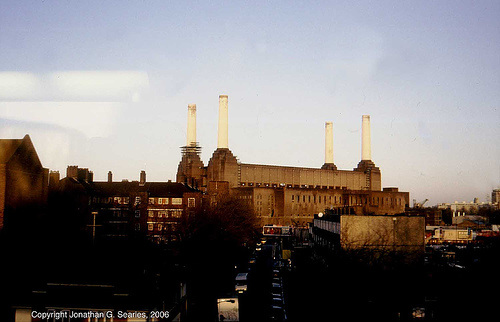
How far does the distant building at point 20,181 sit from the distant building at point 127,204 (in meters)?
18.1

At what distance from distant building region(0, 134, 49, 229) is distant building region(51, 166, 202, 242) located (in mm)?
18051

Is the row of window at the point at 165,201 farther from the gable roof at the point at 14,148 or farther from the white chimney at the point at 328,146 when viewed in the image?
the white chimney at the point at 328,146

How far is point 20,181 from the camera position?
152 ft

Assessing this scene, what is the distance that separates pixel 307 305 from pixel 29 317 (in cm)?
1745

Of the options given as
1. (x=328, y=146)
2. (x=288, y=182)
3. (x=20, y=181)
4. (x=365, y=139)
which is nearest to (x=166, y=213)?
(x=20, y=181)

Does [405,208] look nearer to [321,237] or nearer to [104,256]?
[321,237]

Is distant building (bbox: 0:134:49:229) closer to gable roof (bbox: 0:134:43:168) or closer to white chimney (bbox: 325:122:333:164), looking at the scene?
gable roof (bbox: 0:134:43:168)

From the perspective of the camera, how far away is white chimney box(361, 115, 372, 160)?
159 meters

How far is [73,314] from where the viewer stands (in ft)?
63.9

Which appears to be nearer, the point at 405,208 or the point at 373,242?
the point at 373,242

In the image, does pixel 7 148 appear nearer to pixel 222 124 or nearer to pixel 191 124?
pixel 222 124

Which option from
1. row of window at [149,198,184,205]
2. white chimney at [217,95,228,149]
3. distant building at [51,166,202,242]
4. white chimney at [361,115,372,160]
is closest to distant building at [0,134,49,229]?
distant building at [51,166,202,242]

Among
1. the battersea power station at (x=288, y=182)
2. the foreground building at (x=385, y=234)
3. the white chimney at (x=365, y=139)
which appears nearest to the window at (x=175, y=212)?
the foreground building at (x=385, y=234)

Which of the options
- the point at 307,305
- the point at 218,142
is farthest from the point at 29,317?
the point at 218,142
